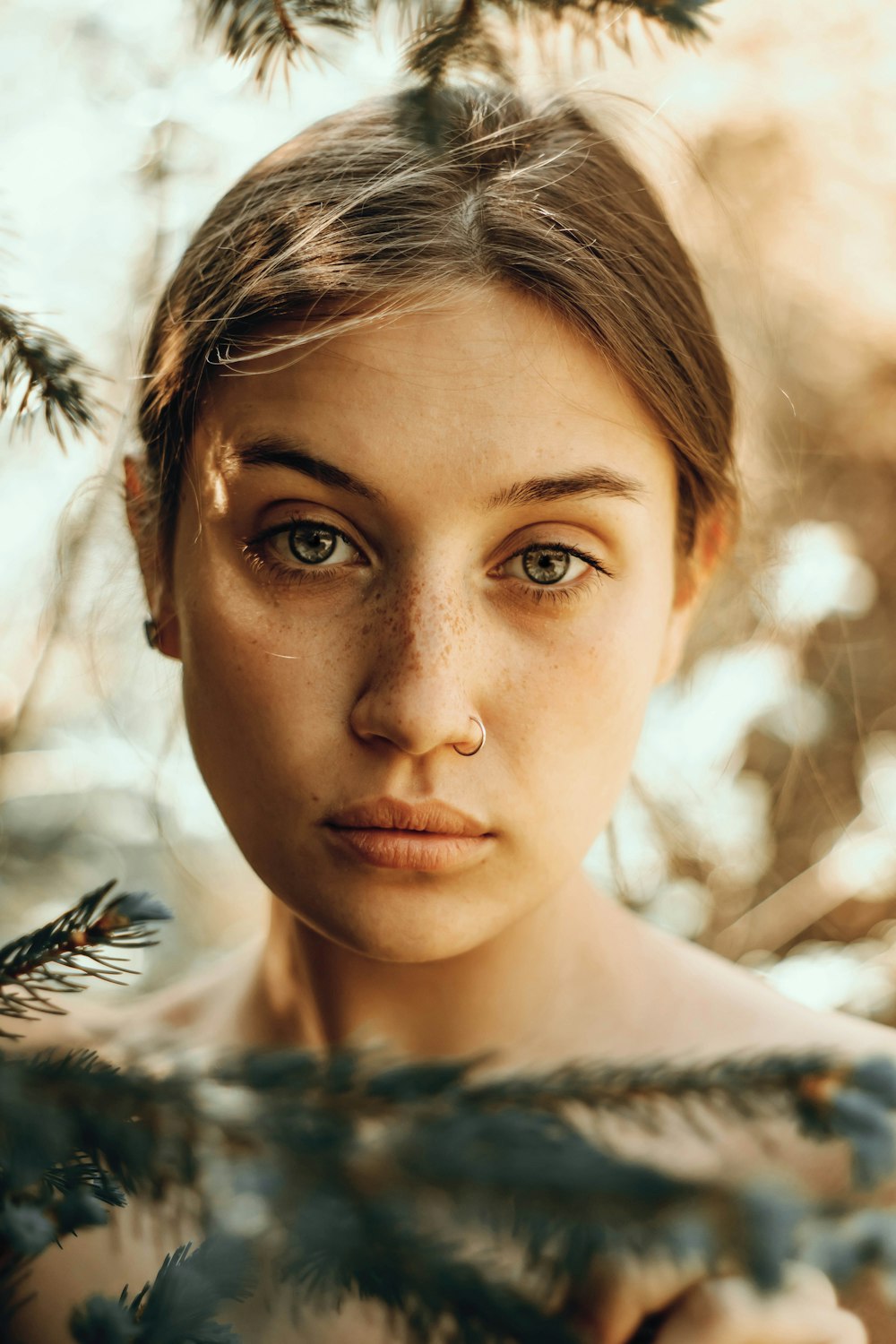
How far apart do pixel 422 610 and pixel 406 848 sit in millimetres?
197

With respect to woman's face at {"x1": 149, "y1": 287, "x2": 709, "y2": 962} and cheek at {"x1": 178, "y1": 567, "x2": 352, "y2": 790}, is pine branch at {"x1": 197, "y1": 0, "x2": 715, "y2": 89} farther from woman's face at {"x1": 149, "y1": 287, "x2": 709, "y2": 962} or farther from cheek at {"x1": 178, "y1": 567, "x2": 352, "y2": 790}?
cheek at {"x1": 178, "y1": 567, "x2": 352, "y2": 790}

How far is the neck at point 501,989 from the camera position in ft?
3.88

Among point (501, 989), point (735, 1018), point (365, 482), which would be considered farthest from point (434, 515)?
point (735, 1018)

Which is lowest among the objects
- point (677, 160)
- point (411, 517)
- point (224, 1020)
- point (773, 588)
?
point (224, 1020)

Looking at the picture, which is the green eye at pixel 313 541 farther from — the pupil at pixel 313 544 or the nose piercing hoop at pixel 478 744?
the nose piercing hoop at pixel 478 744

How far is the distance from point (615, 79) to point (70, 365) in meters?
0.76

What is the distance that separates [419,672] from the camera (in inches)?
33.8

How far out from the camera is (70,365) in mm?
794

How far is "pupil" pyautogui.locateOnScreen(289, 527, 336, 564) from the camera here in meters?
0.94

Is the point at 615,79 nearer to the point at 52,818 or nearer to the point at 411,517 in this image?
the point at 411,517

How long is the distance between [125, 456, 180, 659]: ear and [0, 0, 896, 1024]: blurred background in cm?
12

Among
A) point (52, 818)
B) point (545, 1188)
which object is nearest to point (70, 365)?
point (545, 1188)

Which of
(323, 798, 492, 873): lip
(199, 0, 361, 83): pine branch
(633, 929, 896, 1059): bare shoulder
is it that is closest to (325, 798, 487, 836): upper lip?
(323, 798, 492, 873): lip

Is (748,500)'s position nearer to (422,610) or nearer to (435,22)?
(422,610)
